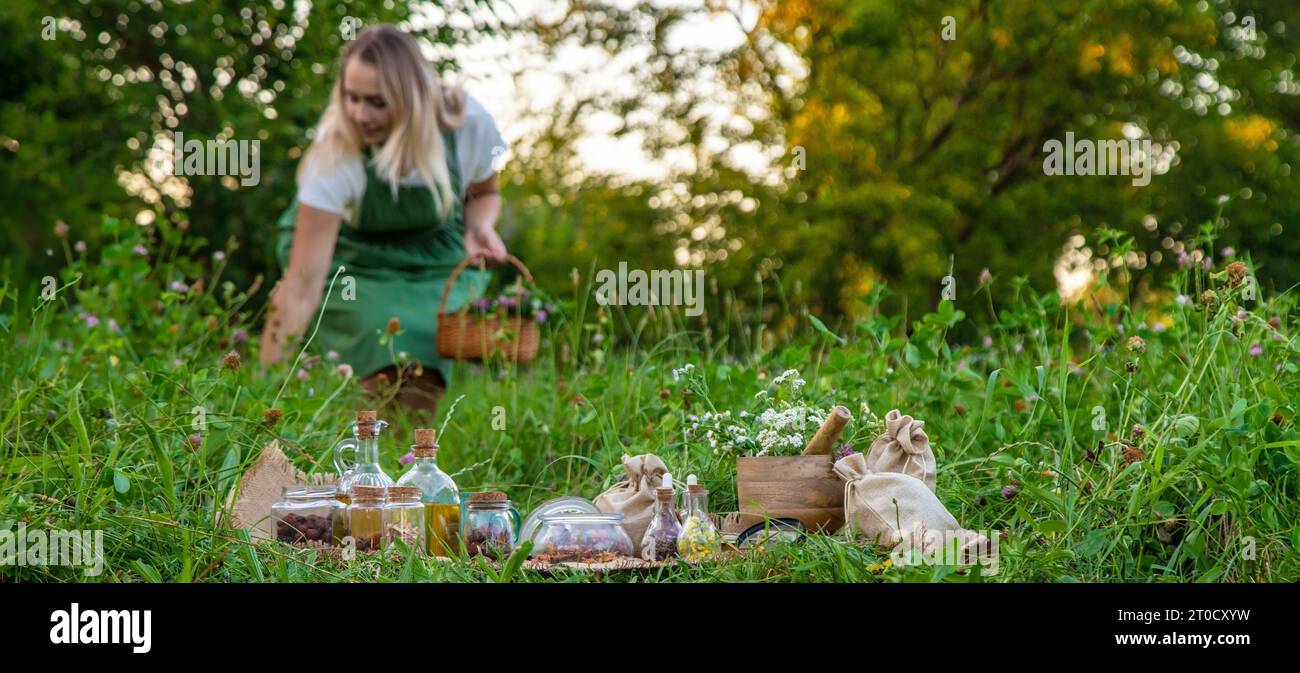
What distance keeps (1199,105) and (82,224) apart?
10892mm

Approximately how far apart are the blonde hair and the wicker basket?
0.74 meters

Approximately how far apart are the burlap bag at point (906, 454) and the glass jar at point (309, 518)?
3.84 ft

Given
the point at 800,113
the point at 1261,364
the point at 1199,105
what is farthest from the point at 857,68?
the point at 1261,364

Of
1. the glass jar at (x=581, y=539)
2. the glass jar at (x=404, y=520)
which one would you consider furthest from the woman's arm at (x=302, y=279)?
the glass jar at (x=581, y=539)

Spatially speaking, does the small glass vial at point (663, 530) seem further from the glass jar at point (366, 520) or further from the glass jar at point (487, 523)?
the glass jar at point (366, 520)

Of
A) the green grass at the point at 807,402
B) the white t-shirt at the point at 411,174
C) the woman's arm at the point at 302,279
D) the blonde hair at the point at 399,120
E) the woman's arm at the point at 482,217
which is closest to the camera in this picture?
the green grass at the point at 807,402

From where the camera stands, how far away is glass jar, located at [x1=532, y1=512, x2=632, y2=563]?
264 centimetres

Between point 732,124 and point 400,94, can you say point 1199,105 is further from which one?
point 400,94

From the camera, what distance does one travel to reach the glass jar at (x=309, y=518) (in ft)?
9.22

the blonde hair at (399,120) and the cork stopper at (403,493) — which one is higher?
the blonde hair at (399,120)

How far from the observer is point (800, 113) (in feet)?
42.0

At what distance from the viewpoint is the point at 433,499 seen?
9.33 feet

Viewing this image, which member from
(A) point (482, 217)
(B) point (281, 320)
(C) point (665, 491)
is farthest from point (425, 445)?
(A) point (482, 217)
